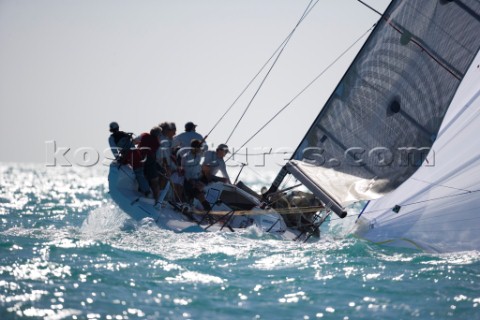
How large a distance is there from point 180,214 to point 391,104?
418cm

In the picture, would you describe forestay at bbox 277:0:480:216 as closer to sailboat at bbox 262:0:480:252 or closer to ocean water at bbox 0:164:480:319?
sailboat at bbox 262:0:480:252

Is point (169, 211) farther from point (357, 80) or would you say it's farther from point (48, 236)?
point (357, 80)

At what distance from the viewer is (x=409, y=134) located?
11.5 meters

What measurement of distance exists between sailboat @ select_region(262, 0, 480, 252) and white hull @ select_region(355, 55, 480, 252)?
2 cm

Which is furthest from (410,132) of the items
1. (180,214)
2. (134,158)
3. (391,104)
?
(134,158)

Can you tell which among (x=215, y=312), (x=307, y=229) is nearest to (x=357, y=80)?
(x=307, y=229)

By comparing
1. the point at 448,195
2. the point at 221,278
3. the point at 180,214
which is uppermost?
the point at 448,195

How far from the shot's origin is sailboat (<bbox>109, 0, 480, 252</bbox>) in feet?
36.9

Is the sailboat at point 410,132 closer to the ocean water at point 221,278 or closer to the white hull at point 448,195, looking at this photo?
the white hull at point 448,195

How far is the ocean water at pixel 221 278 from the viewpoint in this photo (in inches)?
324

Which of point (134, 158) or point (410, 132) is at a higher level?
point (410, 132)

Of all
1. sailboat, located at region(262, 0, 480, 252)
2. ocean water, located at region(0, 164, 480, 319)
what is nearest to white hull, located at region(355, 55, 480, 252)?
sailboat, located at region(262, 0, 480, 252)

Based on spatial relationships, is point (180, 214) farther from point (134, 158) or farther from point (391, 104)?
point (391, 104)

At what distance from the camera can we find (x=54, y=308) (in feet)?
26.0
